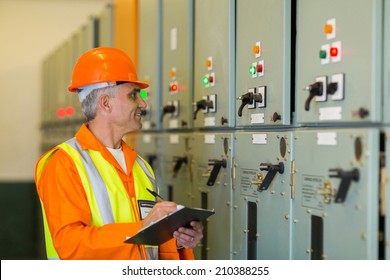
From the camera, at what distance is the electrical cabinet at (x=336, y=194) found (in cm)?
180

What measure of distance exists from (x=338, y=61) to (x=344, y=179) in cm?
37

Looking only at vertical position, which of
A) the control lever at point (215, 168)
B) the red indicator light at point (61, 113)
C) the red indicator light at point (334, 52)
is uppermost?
the red indicator light at point (334, 52)

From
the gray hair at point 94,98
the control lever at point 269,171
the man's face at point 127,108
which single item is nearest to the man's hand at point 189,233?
the control lever at point 269,171

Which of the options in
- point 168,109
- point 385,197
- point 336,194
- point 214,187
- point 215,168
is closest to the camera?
point 385,197

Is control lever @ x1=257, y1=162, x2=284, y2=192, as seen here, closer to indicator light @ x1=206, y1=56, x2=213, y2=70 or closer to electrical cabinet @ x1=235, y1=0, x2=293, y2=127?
electrical cabinet @ x1=235, y1=0, x2=293, y2=127

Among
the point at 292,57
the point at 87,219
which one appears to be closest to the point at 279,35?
the point at 292,57

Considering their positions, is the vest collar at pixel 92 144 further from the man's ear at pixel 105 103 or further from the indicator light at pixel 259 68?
the indicator light at pixel 259 68

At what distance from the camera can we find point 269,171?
2.38 m

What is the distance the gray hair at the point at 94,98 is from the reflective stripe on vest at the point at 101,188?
0.14 meters

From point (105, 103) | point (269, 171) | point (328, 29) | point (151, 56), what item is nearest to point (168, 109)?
point (151, 56)

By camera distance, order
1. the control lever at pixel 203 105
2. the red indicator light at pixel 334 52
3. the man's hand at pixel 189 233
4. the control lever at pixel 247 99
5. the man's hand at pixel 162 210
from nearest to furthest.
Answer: the red indicator light at pixel 334 52
the man's hand at pixel 162 210
the man's hand at pixel 189 233
the control lever at pixel 247 99
the control lever at pixel 203 105

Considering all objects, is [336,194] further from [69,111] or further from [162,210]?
[69,111]

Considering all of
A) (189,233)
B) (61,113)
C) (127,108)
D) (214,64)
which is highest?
(214,64)

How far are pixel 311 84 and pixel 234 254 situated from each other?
1.04 meters
